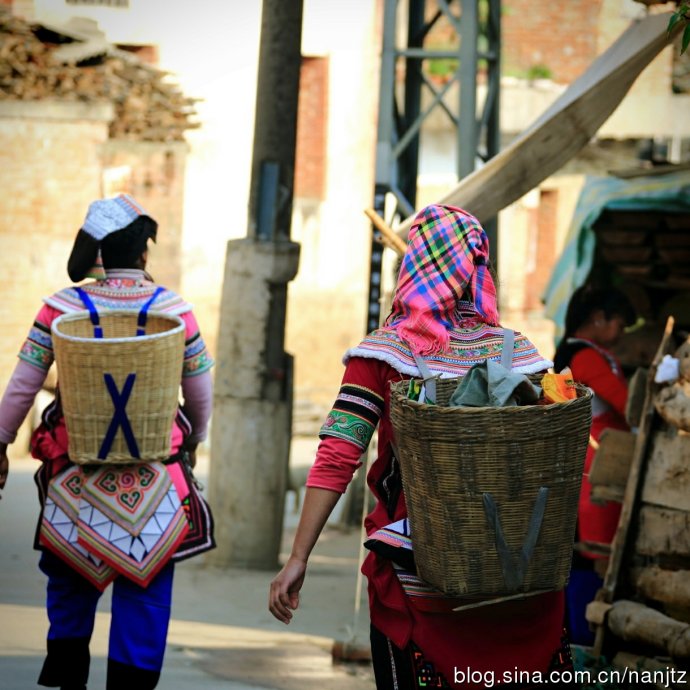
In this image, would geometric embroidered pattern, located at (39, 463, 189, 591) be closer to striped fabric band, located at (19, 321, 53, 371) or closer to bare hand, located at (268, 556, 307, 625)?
striped fabric band, located at (19, 321, 53, 371)

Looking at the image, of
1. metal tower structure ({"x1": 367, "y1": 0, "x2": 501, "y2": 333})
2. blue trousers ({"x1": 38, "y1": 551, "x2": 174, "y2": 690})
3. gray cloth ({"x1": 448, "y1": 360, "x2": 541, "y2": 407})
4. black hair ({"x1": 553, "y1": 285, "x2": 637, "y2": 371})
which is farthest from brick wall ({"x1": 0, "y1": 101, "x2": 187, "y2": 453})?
gray cloth ({"x1": 448, "y1": 360, "x2": 541, "y2": 407})

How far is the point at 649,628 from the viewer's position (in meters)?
5.03

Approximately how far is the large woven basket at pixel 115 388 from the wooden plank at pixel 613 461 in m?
2.22

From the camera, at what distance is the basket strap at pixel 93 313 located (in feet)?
14.3

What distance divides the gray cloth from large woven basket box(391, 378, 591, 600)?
0.22 ft

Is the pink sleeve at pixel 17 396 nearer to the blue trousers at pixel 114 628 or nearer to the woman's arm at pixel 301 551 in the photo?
the blue trousers at pixel 114 628

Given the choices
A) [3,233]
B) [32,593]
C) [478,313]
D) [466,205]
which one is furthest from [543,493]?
[3,233]

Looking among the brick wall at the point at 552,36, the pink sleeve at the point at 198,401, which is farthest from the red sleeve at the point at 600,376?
the brick wall at the point at 552,36

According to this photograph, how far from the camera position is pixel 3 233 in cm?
1568

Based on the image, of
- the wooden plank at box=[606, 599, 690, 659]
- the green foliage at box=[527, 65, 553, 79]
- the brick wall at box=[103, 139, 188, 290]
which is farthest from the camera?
the green foliage at box=[527, 65, 553, 79]

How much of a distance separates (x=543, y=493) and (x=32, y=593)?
4984 millimetres

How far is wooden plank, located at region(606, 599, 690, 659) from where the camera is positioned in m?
4.86

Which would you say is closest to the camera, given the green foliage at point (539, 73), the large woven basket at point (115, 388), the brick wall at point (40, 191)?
the large woven basket at point (115, 388)

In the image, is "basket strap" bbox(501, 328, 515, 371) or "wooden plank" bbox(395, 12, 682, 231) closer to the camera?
"basket strap" bbox(501, 328, 515, 371)
